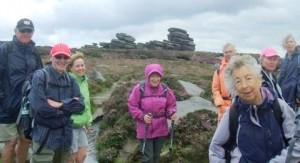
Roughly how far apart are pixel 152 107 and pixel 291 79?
10.1 ft

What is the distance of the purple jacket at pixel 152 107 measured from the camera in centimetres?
877

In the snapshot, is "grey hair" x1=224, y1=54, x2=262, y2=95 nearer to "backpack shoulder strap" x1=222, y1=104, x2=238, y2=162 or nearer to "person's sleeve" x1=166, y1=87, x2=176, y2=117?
"backpack shoulder strap" x1=222, y1=104, x2=238, y2=162

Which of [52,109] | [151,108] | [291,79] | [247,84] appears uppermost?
[247,84]

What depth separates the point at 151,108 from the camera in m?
8.80

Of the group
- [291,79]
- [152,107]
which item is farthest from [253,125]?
[291,79]

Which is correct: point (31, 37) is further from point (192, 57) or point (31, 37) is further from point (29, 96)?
point (192, 57)

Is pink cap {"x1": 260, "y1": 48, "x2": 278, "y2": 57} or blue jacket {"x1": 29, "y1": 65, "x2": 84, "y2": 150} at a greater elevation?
pink cap {"x1": 260, "y1": 48, "x2": 278, "y2": 57}

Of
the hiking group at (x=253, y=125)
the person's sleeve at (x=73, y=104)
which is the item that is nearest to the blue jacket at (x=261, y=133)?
the hiking group at (x=253, y=125)

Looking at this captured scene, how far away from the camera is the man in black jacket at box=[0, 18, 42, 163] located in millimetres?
7738

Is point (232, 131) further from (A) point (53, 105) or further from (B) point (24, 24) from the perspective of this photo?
(B) point (24, 24)

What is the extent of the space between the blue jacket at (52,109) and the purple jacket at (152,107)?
1910 millimetres

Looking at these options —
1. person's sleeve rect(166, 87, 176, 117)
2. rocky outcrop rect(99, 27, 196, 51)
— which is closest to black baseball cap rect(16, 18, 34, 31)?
person's sleeve rect(166, 87, 176, 117)

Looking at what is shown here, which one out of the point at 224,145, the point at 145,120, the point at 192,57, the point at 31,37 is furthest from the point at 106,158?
the point at 192,57

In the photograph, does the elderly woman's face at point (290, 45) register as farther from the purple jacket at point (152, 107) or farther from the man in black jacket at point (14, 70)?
the man in black jacket at point (14, 70)
